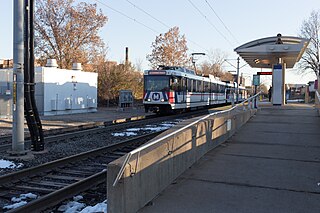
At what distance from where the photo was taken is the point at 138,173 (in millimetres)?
5012

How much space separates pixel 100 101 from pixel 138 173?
37494 millimetres

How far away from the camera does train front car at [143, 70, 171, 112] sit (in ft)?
83.2

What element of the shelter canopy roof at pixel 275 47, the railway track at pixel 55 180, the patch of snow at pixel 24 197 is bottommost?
the patch of snow at pixel 24 197

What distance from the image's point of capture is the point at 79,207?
5.92 metres

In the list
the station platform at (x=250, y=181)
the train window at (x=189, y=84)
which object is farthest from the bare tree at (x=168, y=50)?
the station platform at (x=250, y=181)

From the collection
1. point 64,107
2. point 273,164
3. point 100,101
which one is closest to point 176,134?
point 273,164

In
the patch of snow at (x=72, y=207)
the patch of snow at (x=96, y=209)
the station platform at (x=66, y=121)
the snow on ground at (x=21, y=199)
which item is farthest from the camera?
the station platform at (x=66, y=121)

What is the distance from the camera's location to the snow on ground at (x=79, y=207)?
546 centimetres

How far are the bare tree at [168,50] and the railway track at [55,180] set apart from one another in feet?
154

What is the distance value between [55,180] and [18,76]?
4034 mm

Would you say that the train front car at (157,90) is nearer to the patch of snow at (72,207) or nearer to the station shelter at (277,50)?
the station shelter at (277,50)

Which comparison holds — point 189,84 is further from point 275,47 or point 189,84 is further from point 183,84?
point 275,47

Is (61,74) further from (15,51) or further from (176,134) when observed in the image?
(176,134)

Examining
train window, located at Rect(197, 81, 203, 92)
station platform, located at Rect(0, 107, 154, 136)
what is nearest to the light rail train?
train window, located at Rect(197, 81, 203, 92)
